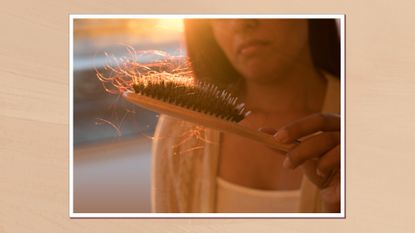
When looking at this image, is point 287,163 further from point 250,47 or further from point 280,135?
point 250,47

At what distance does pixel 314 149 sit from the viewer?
2.77 feet

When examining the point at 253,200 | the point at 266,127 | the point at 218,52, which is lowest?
the point at 253,200

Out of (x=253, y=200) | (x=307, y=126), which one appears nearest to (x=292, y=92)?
(x=307, y=126)

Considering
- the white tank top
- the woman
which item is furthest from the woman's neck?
the white tank top

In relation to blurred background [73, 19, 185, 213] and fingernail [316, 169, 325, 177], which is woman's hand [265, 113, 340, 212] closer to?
fingernail [316, 169, 325, 177]

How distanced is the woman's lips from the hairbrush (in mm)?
64

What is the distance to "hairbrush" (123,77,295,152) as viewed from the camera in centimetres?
82

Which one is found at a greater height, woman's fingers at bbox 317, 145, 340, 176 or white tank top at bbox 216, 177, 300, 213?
woman's fingers at bbox 317, 145, 340, 176

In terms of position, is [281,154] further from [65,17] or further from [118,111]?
[65,17]

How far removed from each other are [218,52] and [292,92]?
117 mm

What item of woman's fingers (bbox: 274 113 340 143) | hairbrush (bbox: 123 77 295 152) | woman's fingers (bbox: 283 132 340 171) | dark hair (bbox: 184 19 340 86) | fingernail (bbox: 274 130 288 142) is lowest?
woman's fingers (bbox: 283 132 340 171)

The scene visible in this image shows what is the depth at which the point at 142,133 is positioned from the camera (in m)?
0.83

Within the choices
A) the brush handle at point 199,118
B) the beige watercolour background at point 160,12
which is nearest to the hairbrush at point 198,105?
the brush handle at point 199,118

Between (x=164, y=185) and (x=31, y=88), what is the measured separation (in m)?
0.23
